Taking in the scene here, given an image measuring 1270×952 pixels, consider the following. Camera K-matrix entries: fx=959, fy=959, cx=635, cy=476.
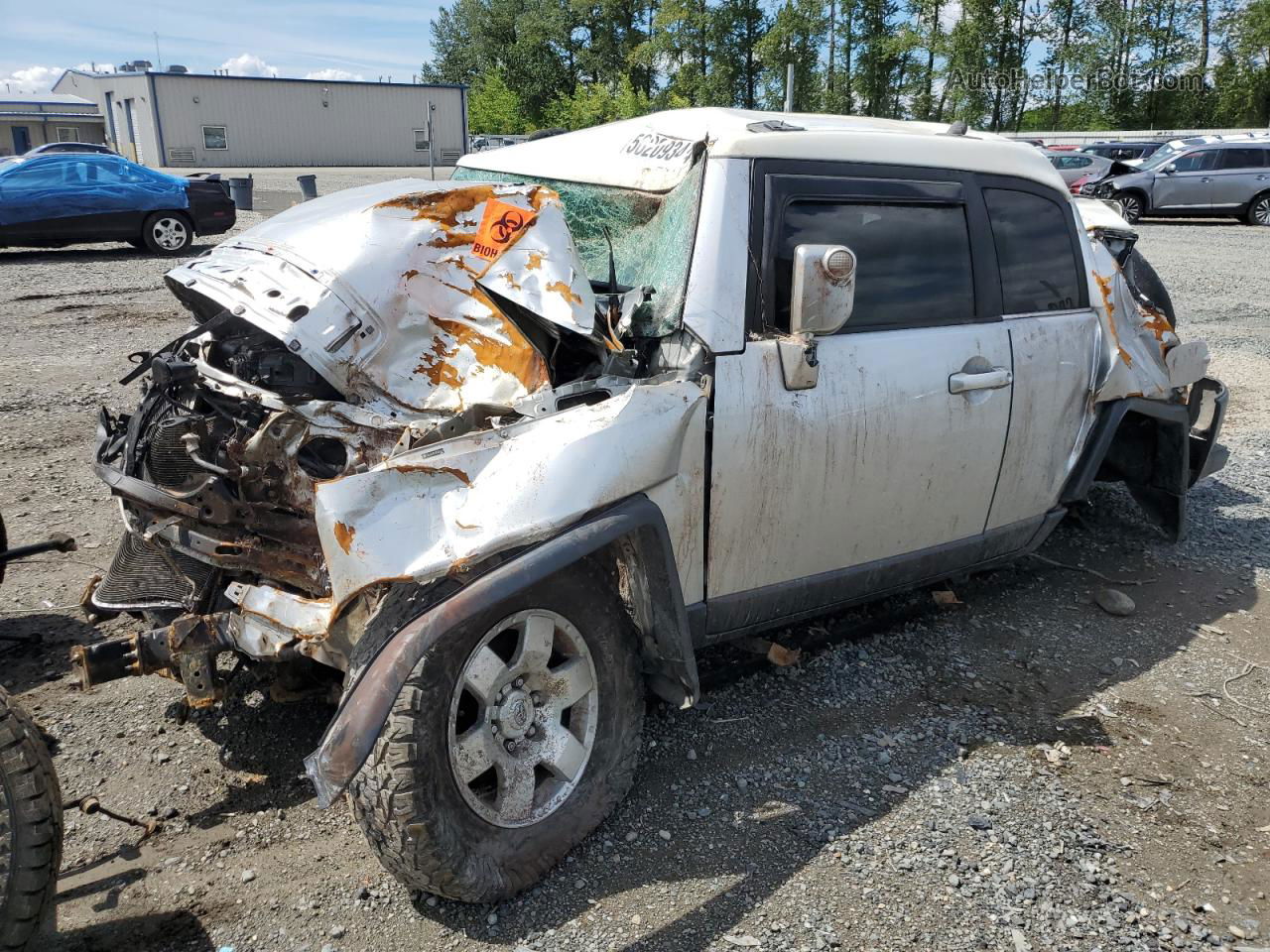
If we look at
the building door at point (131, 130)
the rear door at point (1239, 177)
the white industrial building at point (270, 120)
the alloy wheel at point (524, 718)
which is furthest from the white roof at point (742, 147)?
the building door at point (131, 130)

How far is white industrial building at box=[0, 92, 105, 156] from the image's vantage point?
5303cm

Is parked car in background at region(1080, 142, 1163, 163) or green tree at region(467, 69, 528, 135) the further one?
Answer: green tree at region(467, 69, 528, 135)

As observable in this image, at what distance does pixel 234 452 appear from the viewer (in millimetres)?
2734

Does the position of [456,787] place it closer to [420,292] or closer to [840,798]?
[840,798]

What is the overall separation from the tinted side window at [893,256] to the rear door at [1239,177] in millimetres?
21353

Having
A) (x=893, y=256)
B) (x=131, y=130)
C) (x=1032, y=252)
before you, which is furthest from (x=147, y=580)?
(x=131, y=130)

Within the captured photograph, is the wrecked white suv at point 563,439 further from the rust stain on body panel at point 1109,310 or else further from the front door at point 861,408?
the rust stain on body panel at point 1109,310

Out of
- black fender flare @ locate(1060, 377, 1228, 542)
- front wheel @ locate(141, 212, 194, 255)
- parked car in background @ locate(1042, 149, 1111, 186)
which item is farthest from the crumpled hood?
parked car in background @ locate(1042, 149, 1111, 186)

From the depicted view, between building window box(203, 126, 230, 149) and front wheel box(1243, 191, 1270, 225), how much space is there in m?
43.4

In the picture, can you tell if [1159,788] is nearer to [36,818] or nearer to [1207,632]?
[1207,632]

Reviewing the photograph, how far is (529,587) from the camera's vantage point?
2451 mm

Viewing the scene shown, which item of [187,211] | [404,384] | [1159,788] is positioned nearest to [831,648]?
[1159,788]

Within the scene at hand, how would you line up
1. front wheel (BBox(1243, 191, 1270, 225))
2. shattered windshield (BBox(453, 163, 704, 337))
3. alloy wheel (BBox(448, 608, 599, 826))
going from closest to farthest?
alloy wheel (BBox(448, 608, 599, 826))
shattered windshield (BBox(453, 163, 704, 337))
front wheel (BBox(1243, 191, 1270, 225))

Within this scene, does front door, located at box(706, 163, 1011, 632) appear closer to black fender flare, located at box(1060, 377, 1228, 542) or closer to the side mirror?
the side mirror
